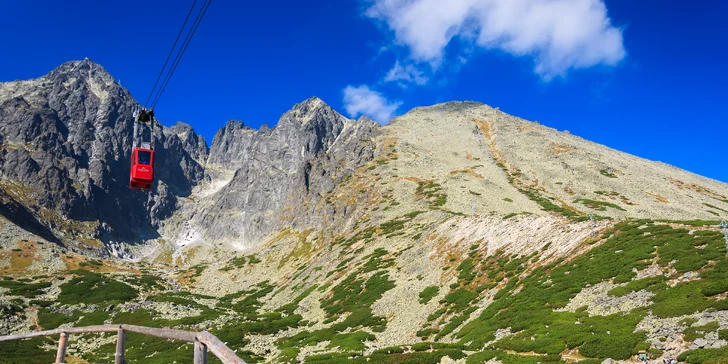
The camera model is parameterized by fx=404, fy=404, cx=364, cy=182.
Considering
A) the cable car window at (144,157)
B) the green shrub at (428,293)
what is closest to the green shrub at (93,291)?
the green shrub at (428,293)

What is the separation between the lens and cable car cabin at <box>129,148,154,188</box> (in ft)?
108

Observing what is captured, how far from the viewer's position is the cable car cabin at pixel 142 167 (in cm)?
3284

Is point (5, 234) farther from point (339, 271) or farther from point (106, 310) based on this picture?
point (339, 271)

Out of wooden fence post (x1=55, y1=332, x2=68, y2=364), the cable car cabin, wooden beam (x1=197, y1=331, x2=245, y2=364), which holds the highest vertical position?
the cable car cabin

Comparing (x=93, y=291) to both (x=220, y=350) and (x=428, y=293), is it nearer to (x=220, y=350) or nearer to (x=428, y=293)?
(x=428, y=293)

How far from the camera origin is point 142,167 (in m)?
33.0

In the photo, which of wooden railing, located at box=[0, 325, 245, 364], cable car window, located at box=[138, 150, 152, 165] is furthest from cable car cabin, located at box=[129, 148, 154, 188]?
wooden railing, located at box=[0, 325, 245, 364]

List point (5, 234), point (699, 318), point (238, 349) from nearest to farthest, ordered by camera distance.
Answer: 1. point (699, 318)
2. point (238, 349)
3. point (5, 234)

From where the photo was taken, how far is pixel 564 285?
35.9 metres

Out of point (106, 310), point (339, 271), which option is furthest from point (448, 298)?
point (106, 310)

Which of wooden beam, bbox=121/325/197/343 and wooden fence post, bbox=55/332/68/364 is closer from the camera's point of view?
wooden beam, bbox=121/325/197/343

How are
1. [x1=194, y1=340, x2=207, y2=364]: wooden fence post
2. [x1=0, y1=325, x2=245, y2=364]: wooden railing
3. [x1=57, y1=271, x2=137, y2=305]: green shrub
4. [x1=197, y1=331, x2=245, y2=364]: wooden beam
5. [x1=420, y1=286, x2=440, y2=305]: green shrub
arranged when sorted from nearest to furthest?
[x1=197, y1=331, x2=245, y2=364]: wooden beam < [x1=0, y1=325, x2=245, y2=364]: wooden railing < [x1=194, y1=340, x2=207, y2=364]: wooden fence post < [x1=420, y1=286, x2=440, y2=305]: green shrub < [x1=57, y1=271, x2=137, y2=305]: green shrub

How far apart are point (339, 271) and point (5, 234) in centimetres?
17610

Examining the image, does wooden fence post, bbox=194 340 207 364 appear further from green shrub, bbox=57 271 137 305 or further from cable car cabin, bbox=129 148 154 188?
green shrub, bbox=57 271 137 305
